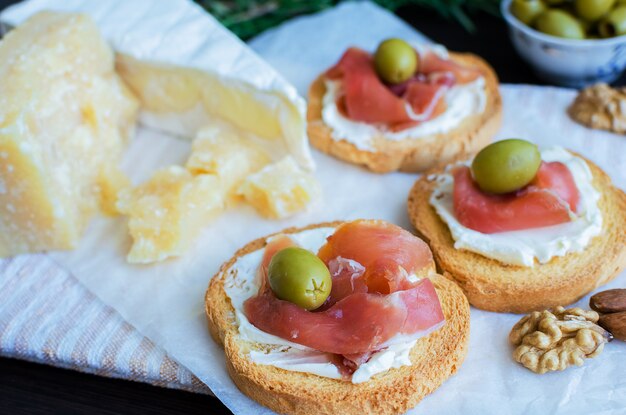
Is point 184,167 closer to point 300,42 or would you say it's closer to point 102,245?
point 102,245

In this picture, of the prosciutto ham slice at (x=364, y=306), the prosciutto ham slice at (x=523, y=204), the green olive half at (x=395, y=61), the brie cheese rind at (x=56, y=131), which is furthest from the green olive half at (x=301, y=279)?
the green olive half at (x=395, y=61)

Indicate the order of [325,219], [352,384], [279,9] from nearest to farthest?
[352,384]
[325,219]
[279,9]

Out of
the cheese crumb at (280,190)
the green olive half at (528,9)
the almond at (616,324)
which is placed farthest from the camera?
the green olive half at (528,9)

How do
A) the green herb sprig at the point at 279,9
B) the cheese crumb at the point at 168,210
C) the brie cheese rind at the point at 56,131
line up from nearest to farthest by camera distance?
the brie cheese rind at the point at 56,131 → the cheese crumb at the point at 168,210 → the green herb sprig at the point at 279,9

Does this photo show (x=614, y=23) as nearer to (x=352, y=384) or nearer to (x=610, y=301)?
(x=610, y=301)

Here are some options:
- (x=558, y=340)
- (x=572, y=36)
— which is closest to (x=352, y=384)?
(x=558, y=340)

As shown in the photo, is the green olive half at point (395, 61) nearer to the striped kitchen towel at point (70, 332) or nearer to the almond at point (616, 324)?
the almond at point (616, 324)

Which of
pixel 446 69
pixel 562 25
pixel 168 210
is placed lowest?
pixel 168 210

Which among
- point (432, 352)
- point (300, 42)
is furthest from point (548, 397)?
point (300, 42)
